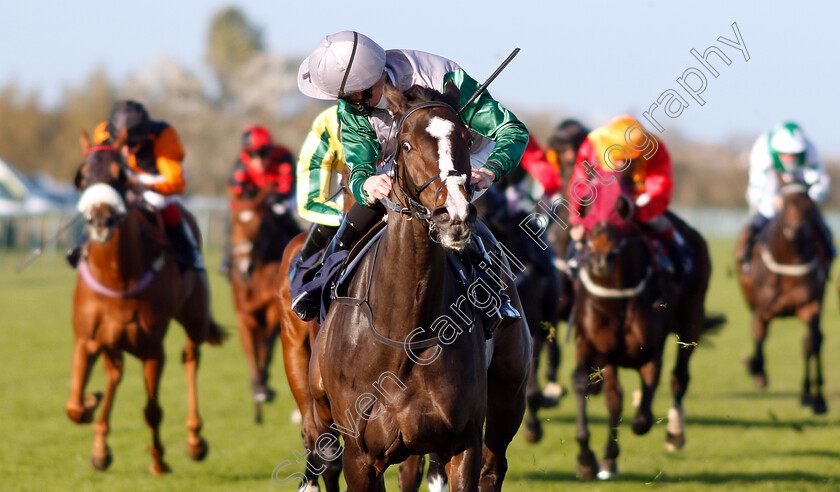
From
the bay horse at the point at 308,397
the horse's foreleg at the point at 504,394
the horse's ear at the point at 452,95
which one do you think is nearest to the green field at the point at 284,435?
the bay horse at the point at 308,397

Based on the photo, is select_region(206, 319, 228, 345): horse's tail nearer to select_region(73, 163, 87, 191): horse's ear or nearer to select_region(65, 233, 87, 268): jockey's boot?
select_region(65, 233, 87, 268): jockey's boot

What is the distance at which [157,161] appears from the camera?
742cm

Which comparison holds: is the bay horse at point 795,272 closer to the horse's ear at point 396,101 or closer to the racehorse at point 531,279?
the racehorse at point 531,279

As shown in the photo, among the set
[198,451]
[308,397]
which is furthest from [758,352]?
[308,397]

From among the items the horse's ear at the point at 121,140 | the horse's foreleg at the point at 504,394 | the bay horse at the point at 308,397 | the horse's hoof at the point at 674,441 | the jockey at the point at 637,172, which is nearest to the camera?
the horse's foreleg at the point at 504,394

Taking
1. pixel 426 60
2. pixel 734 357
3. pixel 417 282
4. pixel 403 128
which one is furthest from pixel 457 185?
pixel 734 357

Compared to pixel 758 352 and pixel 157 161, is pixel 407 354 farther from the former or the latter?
pixel 758 352

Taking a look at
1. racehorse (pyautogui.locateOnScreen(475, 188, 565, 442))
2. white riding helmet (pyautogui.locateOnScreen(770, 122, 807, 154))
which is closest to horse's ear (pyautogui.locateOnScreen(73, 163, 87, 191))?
racehorse (pyautogui.locateOnScreen(475, 188, 565, 442))

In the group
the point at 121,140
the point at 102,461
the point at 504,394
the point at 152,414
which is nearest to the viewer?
the point at 504,394

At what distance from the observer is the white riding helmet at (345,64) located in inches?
153

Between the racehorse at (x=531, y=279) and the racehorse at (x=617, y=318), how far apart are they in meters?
0.56

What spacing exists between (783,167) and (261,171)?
16.7 ft

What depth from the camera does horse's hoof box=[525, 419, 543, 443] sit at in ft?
25.9

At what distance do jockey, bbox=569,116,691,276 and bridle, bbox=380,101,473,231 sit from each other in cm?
369
